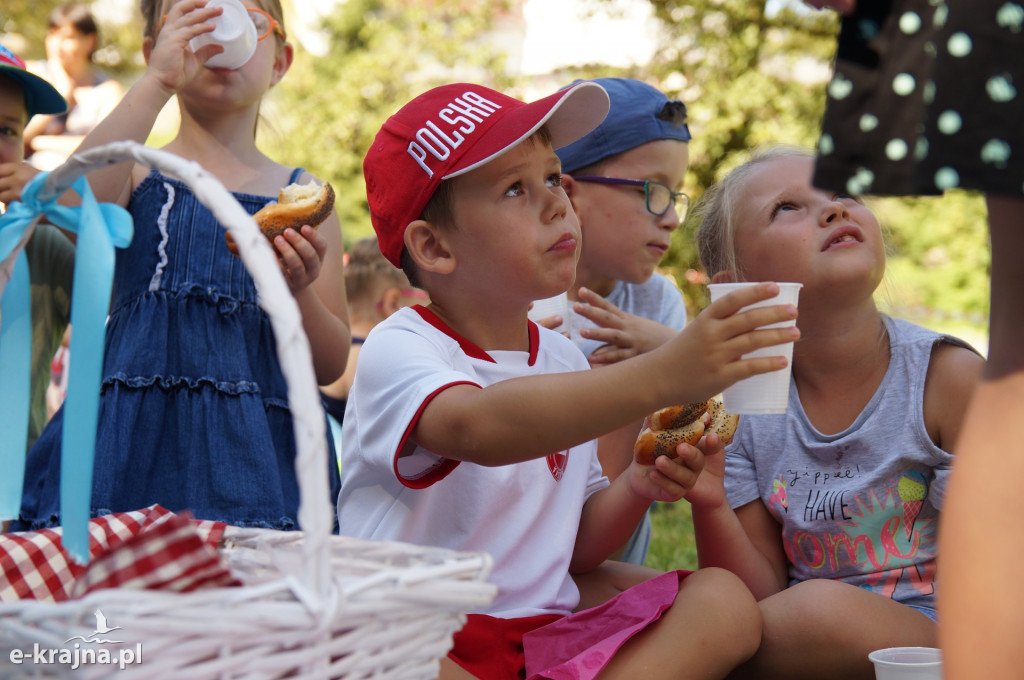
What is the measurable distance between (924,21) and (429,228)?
1.12 m

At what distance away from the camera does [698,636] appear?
6.05ft

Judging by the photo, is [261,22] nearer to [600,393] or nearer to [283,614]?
[600,393]

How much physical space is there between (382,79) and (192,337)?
1025cm

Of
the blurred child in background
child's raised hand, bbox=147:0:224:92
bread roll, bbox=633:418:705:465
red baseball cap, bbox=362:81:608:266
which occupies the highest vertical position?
child's raised hand, bbox=147:0:224:92

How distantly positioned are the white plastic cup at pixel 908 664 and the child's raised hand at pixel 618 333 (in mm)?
904

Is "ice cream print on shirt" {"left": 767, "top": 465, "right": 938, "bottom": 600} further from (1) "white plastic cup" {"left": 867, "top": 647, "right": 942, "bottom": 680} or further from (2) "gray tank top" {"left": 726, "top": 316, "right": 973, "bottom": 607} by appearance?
(1) "white plastic cup" {"left": 867, "top": 647, "right": 942, "bottom": 680}

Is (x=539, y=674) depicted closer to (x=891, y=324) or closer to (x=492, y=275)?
(x=492, y=275)

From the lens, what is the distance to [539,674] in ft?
5.81

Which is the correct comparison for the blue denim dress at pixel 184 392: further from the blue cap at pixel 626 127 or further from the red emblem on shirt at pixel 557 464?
the blue cap at pixel 626 127

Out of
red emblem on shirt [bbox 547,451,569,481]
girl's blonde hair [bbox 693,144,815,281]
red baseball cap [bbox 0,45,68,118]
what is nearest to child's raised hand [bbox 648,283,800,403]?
red emblem on shirt [bbox 547,451,569,481]

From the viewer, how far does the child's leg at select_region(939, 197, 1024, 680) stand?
116 centimetres

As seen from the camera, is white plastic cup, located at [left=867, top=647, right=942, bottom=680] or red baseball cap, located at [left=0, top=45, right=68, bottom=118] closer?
white plastic cup, located at [left=867, top=647, right=942, bottom=680]

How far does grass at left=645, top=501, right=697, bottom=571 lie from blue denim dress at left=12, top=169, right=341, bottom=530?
1.58m

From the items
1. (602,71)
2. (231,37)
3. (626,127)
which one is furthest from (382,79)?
(231,37)
